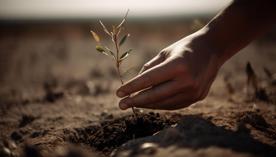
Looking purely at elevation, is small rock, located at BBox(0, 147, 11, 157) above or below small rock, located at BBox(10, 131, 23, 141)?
below

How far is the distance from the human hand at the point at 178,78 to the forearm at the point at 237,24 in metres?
0.10

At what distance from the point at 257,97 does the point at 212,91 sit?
809 millimetres

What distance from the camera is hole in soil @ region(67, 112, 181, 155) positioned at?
2379mm

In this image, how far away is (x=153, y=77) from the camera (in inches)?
84.0

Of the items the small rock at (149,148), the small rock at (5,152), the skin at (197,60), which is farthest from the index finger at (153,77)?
the small rock at (5,152)

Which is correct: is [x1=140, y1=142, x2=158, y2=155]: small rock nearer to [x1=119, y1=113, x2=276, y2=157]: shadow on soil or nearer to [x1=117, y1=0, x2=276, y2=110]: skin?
[x1=119, y1=113, x2=276, y2=157]: shadow on soil

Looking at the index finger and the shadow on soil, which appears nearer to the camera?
the shadow on soil

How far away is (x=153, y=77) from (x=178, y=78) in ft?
0.51

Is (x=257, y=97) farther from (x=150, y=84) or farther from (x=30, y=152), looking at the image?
(x=30, y=152)

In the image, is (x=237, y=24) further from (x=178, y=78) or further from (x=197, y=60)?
(x=178, y=78)

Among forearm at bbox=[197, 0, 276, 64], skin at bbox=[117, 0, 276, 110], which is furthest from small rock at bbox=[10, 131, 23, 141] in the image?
forearm at bbox=[197, 0, 276, 64]

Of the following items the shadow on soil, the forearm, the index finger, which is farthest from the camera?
the forearm

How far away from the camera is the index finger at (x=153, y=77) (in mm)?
2098

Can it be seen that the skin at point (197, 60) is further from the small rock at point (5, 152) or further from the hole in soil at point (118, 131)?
the small rock at point (5, 152)
